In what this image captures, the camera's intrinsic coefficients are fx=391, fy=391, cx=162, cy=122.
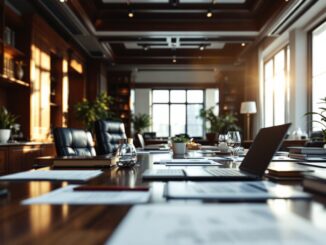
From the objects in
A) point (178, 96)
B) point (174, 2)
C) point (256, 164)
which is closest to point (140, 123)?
point (178, 96)

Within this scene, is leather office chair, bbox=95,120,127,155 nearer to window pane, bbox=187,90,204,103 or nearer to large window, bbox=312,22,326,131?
large window, bbox=312,22,326,131

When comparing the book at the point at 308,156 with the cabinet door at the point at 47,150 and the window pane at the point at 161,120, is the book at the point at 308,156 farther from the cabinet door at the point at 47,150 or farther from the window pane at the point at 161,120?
the window pane at the point at 161,120

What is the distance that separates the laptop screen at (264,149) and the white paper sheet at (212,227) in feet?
1.60

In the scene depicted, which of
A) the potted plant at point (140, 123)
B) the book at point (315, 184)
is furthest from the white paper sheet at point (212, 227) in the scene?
the potted plant at point (140, 123)

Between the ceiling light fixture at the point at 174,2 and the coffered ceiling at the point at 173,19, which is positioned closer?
the coffered ceiling at the point at 173,19

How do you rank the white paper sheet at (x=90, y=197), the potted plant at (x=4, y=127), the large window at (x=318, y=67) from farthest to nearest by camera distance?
the large window at (x=318, y=67) < the potted plant at (x=4, y=127) < the white paper sheet at (x=90, y=197)

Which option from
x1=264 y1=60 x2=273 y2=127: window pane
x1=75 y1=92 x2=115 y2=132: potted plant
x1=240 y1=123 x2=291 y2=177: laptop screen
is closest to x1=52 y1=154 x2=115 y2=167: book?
x1=240 y1=123 x2=291 y2=177: laptop screen

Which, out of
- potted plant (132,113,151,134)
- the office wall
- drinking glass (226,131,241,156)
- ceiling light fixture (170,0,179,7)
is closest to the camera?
drinking glass (226,131,241,156)

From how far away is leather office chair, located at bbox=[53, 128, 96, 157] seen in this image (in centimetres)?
245

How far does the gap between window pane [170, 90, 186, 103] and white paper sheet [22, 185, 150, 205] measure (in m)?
13.7

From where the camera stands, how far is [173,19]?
7809mm

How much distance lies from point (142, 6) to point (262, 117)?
13.1 feet

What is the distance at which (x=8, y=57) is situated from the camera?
223 inches

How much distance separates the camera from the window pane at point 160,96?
14.4 meters
